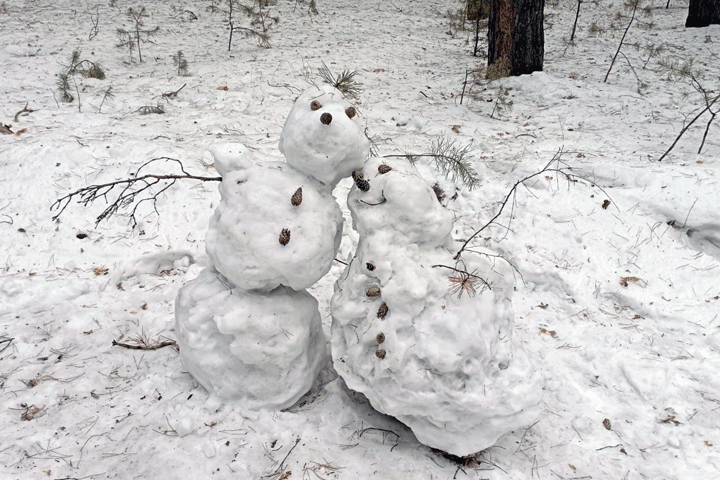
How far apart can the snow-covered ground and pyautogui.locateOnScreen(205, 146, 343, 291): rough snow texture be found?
804 mm

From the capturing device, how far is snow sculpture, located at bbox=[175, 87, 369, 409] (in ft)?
7.68

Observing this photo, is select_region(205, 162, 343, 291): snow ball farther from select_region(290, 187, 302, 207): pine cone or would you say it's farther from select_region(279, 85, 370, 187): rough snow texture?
select_region(279, 85, 370, 187): rough snow texture

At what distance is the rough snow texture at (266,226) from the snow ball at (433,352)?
9.1 inches

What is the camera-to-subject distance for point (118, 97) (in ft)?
19.8

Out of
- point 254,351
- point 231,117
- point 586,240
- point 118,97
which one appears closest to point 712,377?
point 586,240

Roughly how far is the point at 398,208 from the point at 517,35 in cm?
541

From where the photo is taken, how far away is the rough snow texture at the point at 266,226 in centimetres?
234

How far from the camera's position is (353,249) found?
13.9ft

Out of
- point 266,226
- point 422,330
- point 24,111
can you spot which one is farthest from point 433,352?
point 24,111

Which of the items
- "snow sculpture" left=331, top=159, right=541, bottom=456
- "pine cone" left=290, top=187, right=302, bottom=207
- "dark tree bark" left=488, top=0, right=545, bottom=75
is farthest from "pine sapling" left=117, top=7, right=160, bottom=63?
"snow sculpture" left=331, top=159, right=541, bottom=456

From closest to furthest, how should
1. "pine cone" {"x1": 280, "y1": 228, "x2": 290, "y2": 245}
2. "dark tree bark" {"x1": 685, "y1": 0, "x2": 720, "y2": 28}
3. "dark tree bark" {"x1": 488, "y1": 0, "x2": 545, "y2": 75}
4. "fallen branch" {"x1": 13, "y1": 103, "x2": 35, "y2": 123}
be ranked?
1. "pine cone" {"x1": 280, "y1": 228, "x2": 290, "y2": 245}
2. "fallen branch" {"x1": 13, "y1": 103, "x2": 35, "y2": 123}
3. "dark tree bark" {"x1": 488, "y1": 0, "x2": 545, "y2": 75}
4. "dark tree bark" {"x1": 685, "y1": 0, "x2": 720, "y2": 28}

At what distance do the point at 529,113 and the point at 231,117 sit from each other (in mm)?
3502

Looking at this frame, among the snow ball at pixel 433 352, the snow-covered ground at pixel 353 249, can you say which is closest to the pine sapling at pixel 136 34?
the snow-covered ground at pixel 353 249

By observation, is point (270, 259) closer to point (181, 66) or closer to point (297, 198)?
point (297, 198)
